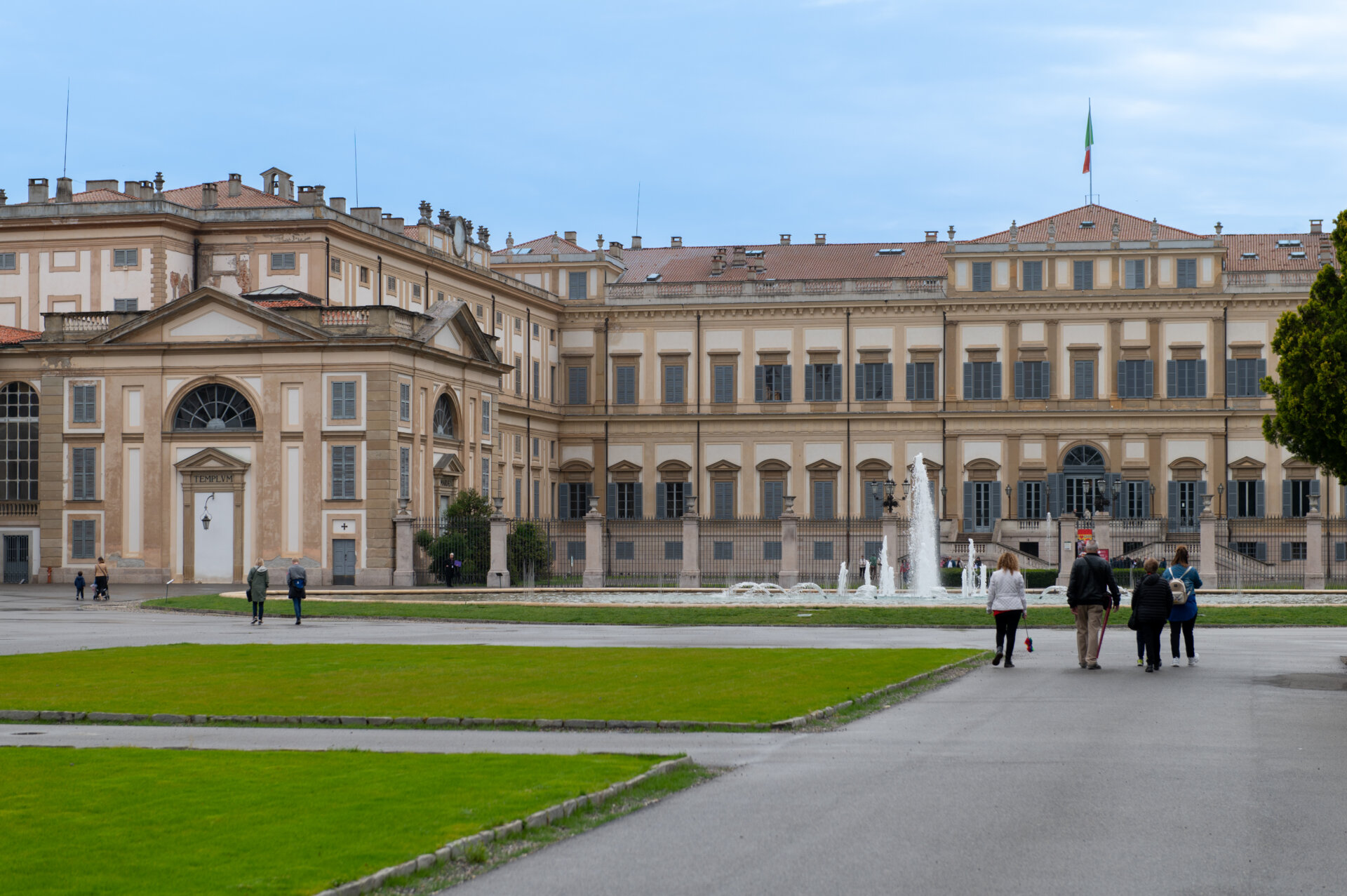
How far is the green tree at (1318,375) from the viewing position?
26.1m

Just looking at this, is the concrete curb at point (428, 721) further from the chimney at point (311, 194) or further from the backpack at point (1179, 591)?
the chimney at point (311, 194)

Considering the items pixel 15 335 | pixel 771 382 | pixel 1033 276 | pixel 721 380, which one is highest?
pixel 1033 276

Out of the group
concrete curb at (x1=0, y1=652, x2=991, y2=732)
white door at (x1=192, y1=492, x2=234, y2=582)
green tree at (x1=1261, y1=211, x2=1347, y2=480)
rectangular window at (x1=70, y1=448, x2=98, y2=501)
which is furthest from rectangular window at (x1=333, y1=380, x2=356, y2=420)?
A: concrete curb at (x1=0, y1=652, x2=991, y2=732)

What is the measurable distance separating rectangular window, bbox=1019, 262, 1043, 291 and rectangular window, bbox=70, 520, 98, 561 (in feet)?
128

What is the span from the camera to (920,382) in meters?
70.2

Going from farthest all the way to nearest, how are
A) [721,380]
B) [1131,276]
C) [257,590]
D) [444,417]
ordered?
[721,380] → [1131,276] → [444,417] → [257,590]

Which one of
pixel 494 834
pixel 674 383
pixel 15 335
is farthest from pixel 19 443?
pixel 494 834

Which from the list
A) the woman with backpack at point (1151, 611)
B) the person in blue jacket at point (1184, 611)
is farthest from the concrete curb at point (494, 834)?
the person in blue jacket at point (1184, 611)

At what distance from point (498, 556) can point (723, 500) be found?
25467 mm

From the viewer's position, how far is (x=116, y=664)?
2141 centimetres

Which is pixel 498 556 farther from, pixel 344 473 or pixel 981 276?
pixel 981 276

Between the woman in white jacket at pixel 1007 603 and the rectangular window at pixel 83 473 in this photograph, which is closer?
the woman in white jacket at pixel 1007 603

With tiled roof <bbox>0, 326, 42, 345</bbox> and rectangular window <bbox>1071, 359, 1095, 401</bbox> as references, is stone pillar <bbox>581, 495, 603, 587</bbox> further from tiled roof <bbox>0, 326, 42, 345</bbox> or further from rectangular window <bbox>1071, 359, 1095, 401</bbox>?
rectangular window <bbox>1071, 359, 1095, 401</bbox>

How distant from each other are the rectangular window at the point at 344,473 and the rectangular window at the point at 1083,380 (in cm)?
3334
